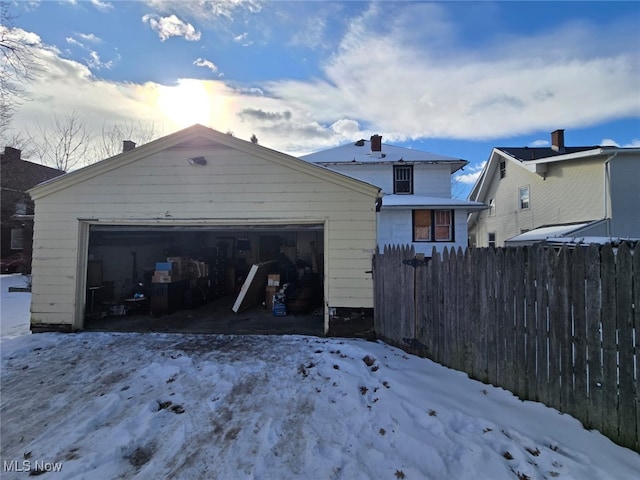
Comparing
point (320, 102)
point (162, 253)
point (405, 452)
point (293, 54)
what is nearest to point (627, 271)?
point (405, 452)

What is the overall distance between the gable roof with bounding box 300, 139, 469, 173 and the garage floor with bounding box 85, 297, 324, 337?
1049 cm

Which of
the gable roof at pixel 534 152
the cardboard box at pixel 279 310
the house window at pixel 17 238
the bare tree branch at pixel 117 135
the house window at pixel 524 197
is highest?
the bare tree branch at pixel 117 135

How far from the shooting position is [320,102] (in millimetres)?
11617

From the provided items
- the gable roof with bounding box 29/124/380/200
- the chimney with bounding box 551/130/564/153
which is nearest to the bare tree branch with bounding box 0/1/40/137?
the gable roof with bounding box 29/124/380/200

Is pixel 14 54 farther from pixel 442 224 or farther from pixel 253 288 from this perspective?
pixel 442 224

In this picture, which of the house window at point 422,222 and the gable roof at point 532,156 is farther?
the house window at point 422,222

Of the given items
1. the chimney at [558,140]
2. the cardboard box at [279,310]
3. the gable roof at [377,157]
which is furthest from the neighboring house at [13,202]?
the chimney at [558,140]

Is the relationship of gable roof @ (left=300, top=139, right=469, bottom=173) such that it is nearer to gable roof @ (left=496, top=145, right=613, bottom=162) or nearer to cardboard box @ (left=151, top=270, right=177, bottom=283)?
gable roof @ (left=496, top=145, right=613, bottom=162)

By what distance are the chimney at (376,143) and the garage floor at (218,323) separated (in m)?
12.6

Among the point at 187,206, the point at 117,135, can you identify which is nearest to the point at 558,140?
the point at 187,206

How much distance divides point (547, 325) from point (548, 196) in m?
17.7

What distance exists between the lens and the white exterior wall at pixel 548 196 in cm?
1511

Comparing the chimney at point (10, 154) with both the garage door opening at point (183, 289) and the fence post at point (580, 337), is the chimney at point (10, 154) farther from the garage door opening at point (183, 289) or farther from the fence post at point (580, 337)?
the fence post at point (580, 337)

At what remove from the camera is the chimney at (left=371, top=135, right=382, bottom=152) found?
18.3 m
